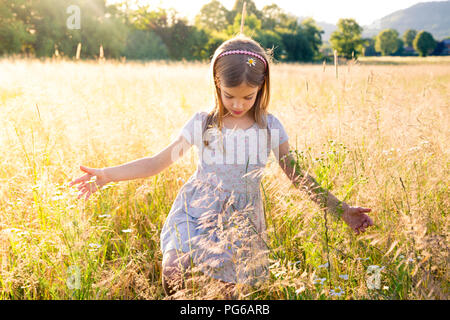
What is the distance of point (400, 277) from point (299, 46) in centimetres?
4568

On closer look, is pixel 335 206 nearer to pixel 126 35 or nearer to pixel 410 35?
pixel 410 35

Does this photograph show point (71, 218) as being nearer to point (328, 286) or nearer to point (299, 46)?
point (328, 286)

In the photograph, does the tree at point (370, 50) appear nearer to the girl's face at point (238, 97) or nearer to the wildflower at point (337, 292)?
the girl's face at point (238, 97)

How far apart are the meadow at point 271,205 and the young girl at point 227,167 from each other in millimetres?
82

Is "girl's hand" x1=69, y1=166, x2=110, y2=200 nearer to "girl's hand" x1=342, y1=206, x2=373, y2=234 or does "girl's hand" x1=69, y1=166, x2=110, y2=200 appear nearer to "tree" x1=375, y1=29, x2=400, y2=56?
"girl's hand" x1=342, y1=206, x2=373, y2=234

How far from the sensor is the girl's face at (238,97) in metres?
1.63

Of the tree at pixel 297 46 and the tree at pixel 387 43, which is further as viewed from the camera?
the tree at pixel 297 46

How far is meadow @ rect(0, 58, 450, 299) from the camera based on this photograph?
4.25ft

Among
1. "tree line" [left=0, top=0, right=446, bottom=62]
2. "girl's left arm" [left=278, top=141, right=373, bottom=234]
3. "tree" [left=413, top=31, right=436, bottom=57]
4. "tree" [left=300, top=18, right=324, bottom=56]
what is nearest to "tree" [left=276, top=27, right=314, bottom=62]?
"tree line" [left=0, top=0, right=446, bottom=62]

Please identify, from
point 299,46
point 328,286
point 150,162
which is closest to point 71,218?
point 150,162

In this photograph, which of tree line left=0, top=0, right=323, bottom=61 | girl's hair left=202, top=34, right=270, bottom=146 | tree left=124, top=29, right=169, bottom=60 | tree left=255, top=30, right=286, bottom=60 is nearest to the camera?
girl's hair left=202, top=34, right=270, bottom=146

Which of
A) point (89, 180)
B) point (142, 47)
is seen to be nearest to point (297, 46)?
point (142, 47)

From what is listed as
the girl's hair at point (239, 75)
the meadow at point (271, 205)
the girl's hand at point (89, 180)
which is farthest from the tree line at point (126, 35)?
the girl's hand at point (89, 180)

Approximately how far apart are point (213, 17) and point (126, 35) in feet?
88.0
